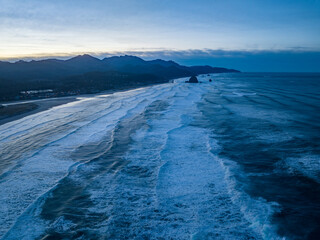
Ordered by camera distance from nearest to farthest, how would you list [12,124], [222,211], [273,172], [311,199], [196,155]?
[222,211]
[311,199]
[273,172]
[196,155]
[12,124]

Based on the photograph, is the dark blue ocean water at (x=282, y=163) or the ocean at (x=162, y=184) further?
the dark blue ocean water at (x=282, y=163)

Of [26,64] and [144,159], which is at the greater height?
[26,64]

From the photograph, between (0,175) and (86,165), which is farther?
(86,165)

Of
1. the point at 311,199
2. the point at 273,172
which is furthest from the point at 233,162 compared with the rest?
the point at 311,199

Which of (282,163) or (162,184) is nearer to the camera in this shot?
(162,184)

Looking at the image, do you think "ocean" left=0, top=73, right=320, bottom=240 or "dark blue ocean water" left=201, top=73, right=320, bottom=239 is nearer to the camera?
"ocean" left=0, top=73, right=320, bottom=240

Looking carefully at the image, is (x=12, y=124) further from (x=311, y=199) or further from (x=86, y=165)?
(x=311, y=199)

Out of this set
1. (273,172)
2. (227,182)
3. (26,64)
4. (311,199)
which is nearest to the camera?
(311,199)
